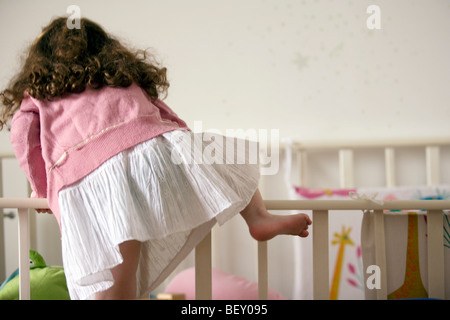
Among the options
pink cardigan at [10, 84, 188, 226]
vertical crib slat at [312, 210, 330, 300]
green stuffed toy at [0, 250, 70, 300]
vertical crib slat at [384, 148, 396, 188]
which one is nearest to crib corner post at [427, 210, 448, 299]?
vertical crib slat at [312, 210, 330, 300]

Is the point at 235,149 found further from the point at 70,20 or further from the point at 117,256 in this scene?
the point at 70,20

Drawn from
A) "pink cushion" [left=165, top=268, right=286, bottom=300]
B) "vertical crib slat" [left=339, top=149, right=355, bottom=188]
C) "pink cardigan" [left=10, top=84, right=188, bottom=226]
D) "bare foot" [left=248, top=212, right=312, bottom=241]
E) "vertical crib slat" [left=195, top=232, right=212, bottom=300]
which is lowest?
"pink cushion" [left=165, top=268, right=286, bottom=300]

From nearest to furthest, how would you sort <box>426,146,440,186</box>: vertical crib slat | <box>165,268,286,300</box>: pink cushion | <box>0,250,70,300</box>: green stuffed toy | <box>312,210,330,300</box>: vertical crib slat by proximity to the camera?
<box>312,210,330,300</box>: vertical crib slat < <box>0,250,70,300</box>: green stuffed toy < <box>165,268,286,300</box>: pink cushion < <box>426,146,440,186</box>: vertical crib slat

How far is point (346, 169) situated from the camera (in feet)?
4.66

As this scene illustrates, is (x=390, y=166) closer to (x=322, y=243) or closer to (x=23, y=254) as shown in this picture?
(x=322, y=243)

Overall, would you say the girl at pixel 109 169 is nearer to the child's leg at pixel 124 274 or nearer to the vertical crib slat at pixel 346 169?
the child's leg at pixel 124 274

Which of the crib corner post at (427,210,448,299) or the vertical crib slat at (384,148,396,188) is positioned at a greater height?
the vertical crib slat at (384,148,396,188)

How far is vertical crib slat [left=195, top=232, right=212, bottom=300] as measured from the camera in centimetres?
83

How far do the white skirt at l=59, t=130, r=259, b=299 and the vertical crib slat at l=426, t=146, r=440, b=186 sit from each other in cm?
81

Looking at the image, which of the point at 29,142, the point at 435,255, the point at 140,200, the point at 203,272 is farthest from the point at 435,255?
the point at 29,142

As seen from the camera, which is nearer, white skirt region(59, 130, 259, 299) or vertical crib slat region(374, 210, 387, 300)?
white skirt region(59, 130, 259, 299)

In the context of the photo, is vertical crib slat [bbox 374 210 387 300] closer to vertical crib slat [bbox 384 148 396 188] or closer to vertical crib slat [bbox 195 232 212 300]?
vertical crib slat [bbox 195 232 212 300]
